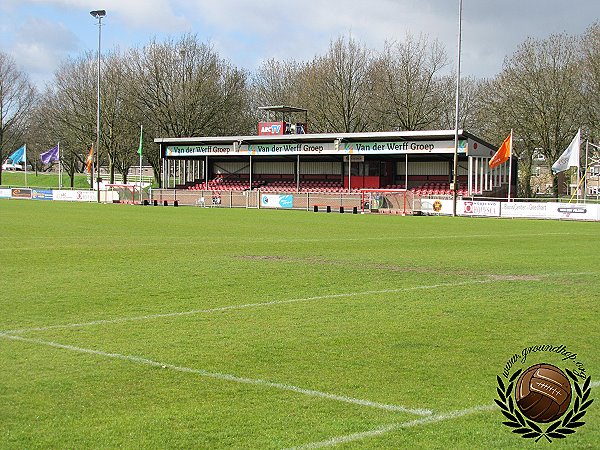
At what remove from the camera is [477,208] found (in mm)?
49031

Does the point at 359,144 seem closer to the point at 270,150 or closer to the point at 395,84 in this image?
the point at 270,150

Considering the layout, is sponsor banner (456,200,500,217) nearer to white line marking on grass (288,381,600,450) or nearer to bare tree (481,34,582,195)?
bare tree (481,34,582,195)

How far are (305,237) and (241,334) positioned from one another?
18.0 metres

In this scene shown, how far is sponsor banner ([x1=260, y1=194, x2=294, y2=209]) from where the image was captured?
57.4 meters

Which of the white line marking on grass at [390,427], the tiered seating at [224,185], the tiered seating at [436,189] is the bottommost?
the white line marking on grass at [390,427]

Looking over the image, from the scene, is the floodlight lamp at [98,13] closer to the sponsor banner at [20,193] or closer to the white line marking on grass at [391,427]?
the sponsor banner at [20,193]

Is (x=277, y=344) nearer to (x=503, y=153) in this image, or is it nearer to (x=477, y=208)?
(x=477, y=208)

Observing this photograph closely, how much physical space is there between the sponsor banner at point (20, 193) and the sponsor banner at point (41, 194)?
2.42 feet

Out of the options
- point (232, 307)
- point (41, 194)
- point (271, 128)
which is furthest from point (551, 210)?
point (41, 194)

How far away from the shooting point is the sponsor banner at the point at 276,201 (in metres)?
57.4

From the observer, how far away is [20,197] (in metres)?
A: 73.2

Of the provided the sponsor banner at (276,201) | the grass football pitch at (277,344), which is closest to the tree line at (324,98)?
the sponsor banner at (276,201)

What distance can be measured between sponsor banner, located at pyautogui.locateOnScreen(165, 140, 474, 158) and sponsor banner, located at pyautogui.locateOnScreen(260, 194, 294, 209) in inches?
360

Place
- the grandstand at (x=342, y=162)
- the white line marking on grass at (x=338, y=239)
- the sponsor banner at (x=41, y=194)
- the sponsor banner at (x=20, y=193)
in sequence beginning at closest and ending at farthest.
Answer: the white line marking on grass at (x=338, y=239), the grandstand at (x=342, y=162), the sponsor banner at (x=41, y=194), the sponsor banner at (x=20, y=193)
